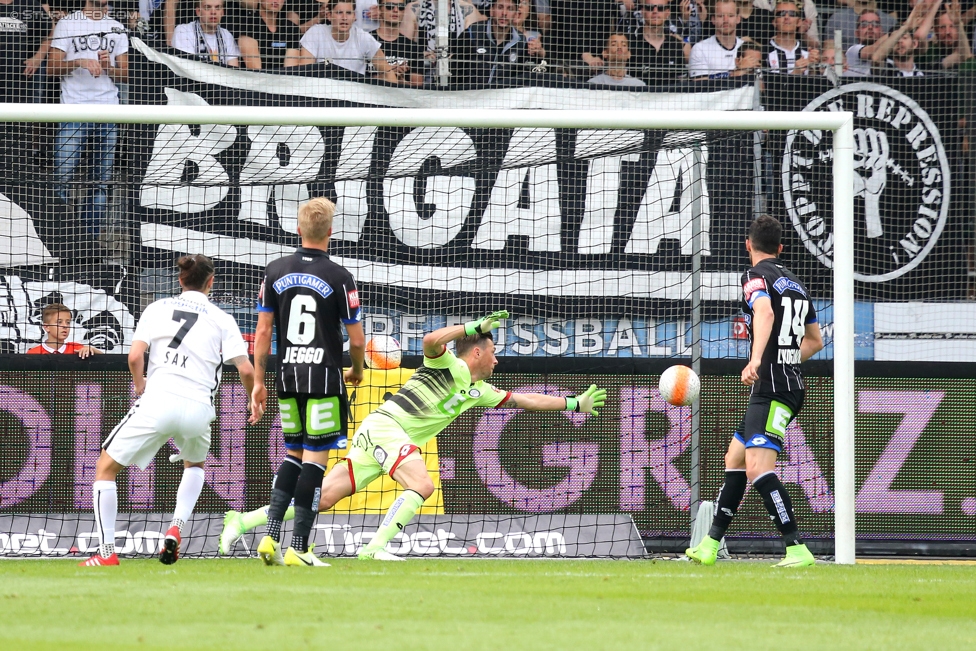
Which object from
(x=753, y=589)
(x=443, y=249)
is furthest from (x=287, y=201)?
(x=753, y=589)

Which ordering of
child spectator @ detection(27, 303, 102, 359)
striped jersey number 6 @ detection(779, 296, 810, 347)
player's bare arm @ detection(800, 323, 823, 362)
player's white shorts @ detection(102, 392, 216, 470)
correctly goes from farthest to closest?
child spectator @ detection(27, 303, 102, 359)
player's bare arm @ detection(800, 323, 823, 362)
striped jersey number 6 @ detection(779, 296, 810, 347)
player's white shorts @ detection(102, 392, 216, 470)

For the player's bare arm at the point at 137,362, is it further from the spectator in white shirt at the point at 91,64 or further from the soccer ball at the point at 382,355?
the spectator in white shirt at the point at 91,64

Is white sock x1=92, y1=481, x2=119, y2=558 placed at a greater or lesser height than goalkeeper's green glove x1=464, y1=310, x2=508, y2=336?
lesser

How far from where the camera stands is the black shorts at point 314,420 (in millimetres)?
6715

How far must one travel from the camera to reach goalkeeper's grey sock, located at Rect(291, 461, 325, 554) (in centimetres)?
669

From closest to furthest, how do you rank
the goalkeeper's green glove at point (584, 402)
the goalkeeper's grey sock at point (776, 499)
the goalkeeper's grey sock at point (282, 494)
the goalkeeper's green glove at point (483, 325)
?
1. the goalkeeper's grey sock at point (282, 494)
2. the goalkeeper's green glove at point (483, 325)
3. the goalkeeper's grey sock at point (776, 499)
4. the goalkeeper's green glove at point (584, 402)

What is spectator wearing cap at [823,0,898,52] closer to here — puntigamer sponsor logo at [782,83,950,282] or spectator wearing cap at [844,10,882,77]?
spectator wearing cap at [844,10,882,77]

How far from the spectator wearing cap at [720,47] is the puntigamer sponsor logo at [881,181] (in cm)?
128

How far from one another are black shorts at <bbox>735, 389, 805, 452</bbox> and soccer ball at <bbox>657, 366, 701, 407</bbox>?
0.75 metres

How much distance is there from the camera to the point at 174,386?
713cm

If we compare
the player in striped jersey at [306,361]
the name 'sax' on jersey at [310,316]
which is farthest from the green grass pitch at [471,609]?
the name 'sax' on jersey at [310,316]

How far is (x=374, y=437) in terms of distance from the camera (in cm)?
809

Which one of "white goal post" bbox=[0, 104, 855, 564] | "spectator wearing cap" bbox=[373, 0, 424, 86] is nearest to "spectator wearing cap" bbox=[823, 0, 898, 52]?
"spectator wearing cap" bbox=[373, 0, 424, 86]

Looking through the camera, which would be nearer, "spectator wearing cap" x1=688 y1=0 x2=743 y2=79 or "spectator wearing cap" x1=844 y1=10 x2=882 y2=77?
"spectator wearing cap" x1=844 y1=10 x2=882 y2=77
